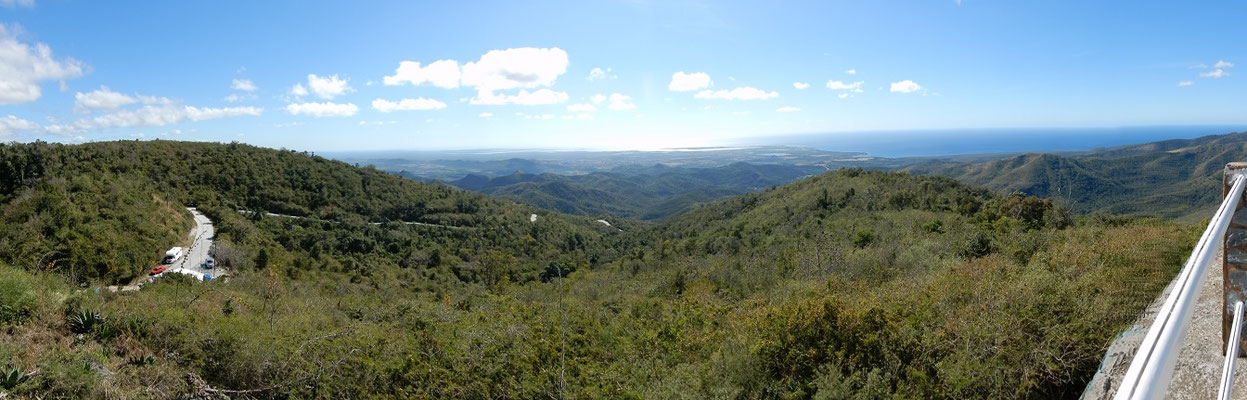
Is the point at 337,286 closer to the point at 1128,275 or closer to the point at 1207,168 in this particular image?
the point at 1128,275

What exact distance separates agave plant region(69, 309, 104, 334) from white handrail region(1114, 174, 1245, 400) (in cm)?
1319

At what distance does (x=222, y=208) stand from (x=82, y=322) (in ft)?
118

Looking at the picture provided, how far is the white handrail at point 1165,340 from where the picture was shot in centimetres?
138

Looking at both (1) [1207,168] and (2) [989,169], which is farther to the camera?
(2) [989,169]

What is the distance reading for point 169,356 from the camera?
27.5ft

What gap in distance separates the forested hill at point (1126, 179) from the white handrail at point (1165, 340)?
92424mm

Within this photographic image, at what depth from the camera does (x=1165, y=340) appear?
1562 mm

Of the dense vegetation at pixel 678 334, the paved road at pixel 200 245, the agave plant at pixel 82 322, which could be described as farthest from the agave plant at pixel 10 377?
the paved road at pixel 200 245

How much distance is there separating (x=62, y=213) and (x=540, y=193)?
4842 inches

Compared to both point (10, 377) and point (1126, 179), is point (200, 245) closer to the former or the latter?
point (10, 377)

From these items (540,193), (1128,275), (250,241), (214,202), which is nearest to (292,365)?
(1128,275)

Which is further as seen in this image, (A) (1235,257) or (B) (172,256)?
(B) (172,256)

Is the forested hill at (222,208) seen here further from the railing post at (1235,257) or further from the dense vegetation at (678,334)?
the railing post at (1235,257)

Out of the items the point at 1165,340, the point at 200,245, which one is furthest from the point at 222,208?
the point at 1165,340
